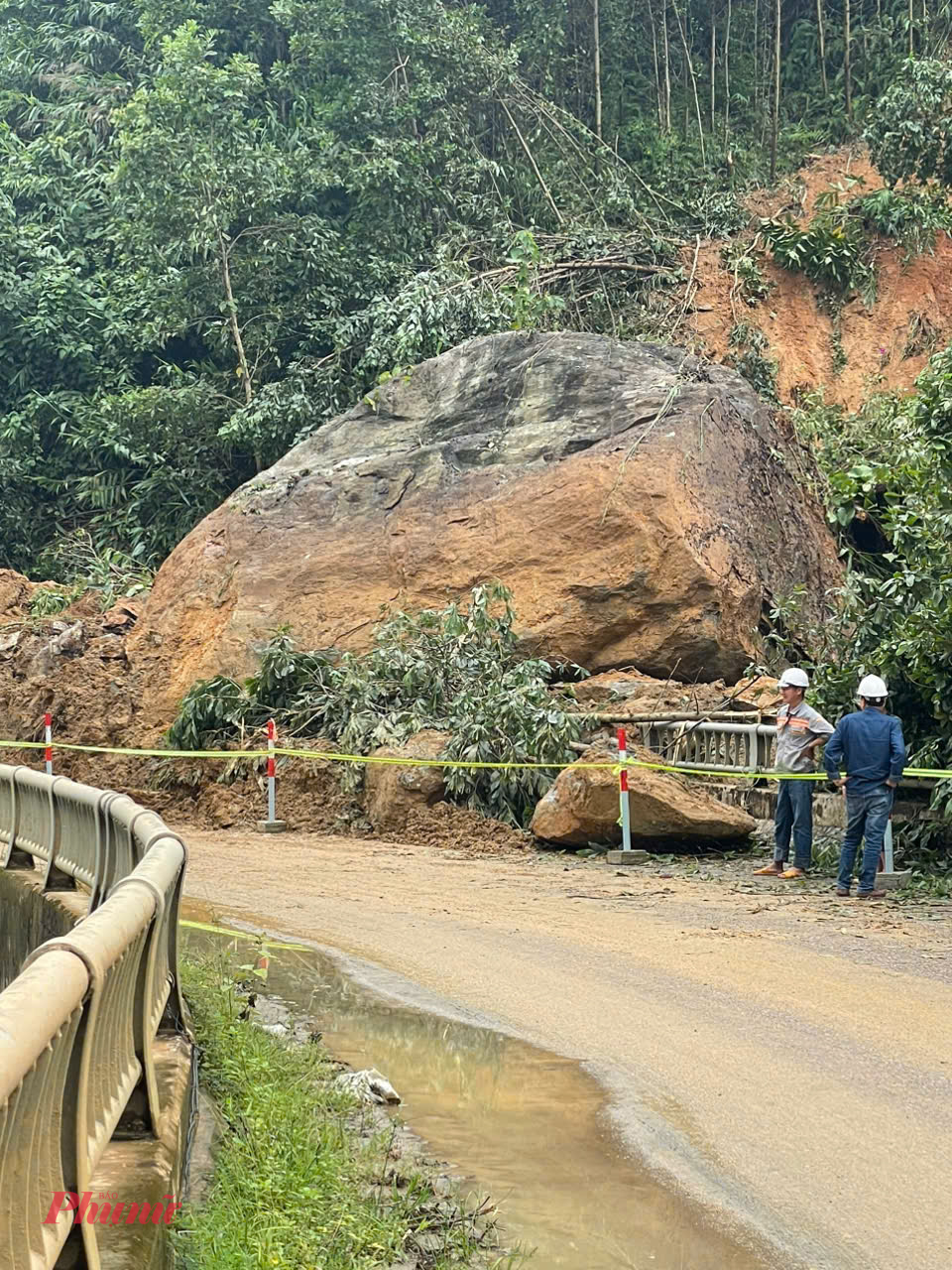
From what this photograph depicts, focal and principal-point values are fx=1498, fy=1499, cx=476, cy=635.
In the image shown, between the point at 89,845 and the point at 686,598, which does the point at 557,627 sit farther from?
the point at 89,845

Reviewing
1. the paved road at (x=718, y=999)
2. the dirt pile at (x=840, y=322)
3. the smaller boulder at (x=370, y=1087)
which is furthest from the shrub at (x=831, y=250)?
the smaller boulder at (x=370, y=1087)

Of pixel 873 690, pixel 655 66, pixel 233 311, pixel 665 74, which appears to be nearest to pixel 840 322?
pixel 665 74

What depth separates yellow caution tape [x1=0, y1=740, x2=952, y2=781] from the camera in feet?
42.3

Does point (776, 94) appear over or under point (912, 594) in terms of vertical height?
over

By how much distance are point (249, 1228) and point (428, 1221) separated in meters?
0.71

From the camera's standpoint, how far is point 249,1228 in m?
4.49

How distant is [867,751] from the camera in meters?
12.0

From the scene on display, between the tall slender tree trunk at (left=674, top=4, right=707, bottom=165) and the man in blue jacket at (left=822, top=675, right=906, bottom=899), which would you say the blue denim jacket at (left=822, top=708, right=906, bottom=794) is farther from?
the tall slender tree trunk at (left=674, top=4, right=707, bottom=165)

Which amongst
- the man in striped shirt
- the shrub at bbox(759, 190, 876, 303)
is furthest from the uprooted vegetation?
the shrub at bbox(759, 190, 876, 303)

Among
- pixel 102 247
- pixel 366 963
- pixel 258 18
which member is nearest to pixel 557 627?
pixel 366 963
